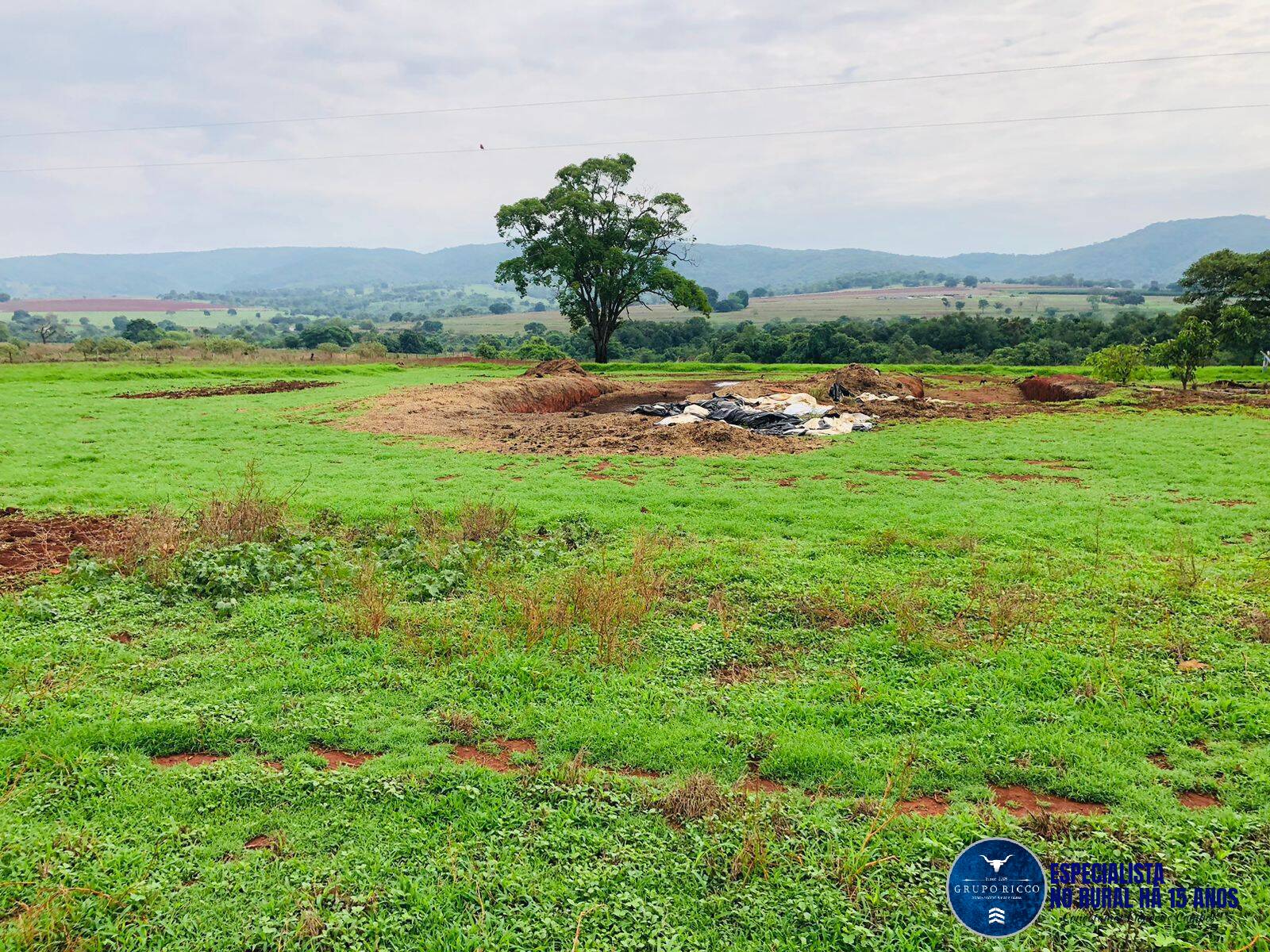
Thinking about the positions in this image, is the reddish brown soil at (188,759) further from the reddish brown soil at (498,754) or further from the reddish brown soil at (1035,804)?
the reddish brown soil at (1035,804)

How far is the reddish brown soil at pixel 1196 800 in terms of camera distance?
165 inches

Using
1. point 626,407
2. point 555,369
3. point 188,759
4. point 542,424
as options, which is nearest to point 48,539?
point 188,759

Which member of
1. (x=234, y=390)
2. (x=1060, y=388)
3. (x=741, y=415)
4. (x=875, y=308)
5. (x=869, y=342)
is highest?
(x=875, y=308)

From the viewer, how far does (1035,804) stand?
4289 mm

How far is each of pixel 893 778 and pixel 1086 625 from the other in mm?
3275

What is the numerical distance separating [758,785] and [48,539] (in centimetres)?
951

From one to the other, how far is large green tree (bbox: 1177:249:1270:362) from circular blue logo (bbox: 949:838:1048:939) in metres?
49.1

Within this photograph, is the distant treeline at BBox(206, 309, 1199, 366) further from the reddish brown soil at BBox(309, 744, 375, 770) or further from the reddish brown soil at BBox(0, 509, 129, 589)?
the reddish brown soil at BBox(309, 744, 375, 770)

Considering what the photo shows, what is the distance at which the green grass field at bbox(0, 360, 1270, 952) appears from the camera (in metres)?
3.53

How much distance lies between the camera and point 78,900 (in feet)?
11.5

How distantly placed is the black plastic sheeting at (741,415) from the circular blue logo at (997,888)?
49.7ft

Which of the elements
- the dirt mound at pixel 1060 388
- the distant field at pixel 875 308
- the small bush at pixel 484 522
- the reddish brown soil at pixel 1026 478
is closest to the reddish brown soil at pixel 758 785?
the small bush at pixel 484 522

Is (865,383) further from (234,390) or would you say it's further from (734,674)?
(234,390)


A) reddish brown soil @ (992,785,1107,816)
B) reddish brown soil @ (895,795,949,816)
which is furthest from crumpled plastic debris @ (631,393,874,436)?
reddish brown soil @ (895,795,949,816)
